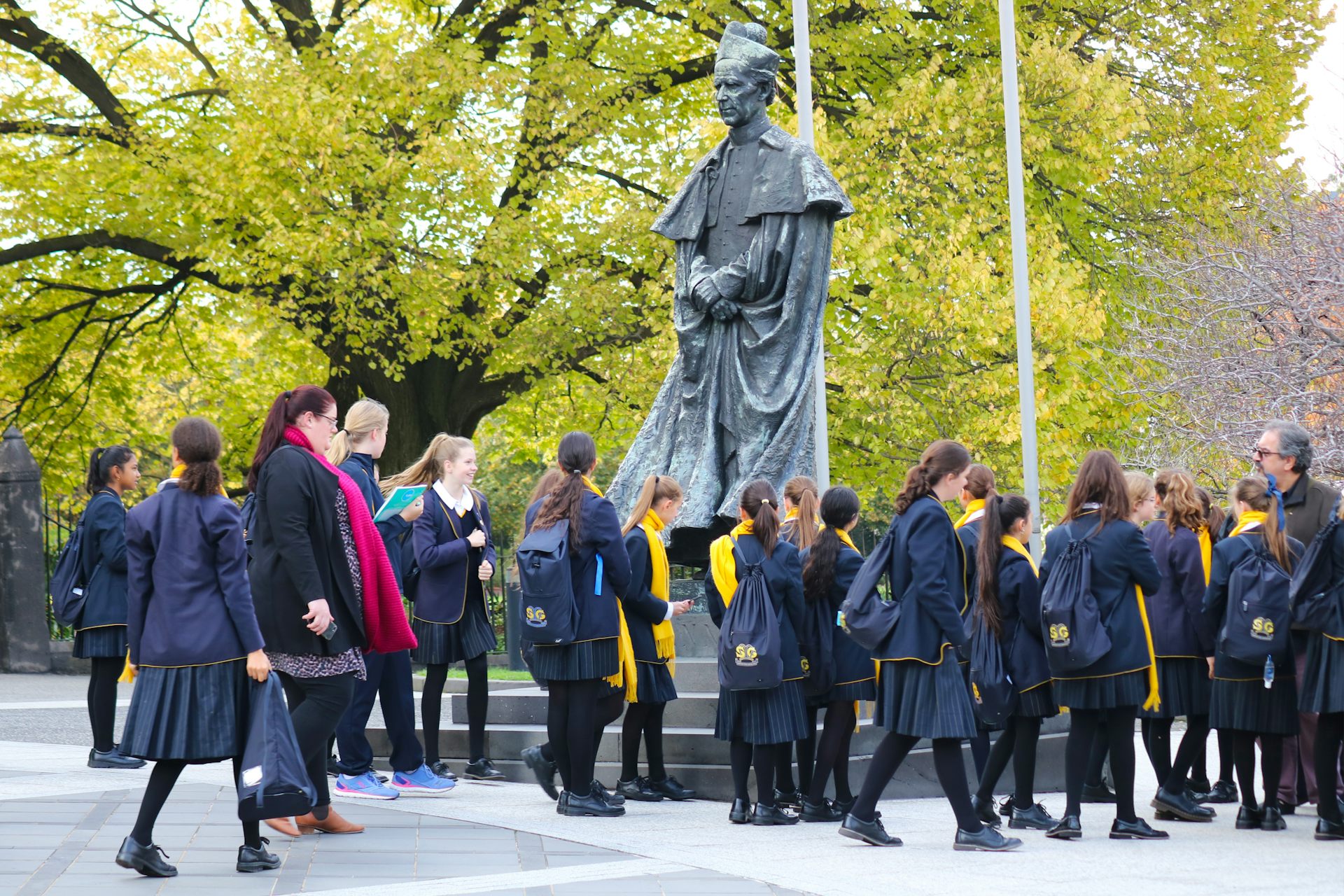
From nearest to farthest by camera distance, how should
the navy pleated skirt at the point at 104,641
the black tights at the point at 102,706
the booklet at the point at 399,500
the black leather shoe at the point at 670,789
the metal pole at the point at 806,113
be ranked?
the booklet at the point at 399,500 < the black leather shoe at the point at 670,789 < the black tights at the point at 102,706 < the navy pleated skirt at the point at 104,641 < the metal pole at the point at 806,113

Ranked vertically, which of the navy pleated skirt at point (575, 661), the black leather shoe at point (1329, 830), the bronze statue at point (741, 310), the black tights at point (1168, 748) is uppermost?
the bronze statue at point (741, 310)

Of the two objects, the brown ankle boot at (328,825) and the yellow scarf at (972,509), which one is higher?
the yellow scarf at (972,509)

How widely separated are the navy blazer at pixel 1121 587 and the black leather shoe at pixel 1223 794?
1.94 meters

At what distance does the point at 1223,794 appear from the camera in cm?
871

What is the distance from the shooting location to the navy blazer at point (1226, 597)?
7.44 metres

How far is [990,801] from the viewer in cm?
762

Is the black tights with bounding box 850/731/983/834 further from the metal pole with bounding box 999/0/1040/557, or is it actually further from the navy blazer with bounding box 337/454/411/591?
the metal pole with bounding box 999/0/1040/557

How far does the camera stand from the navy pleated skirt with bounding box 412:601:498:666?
871 cm

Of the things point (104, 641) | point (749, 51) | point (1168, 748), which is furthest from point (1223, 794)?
point (104, 641)

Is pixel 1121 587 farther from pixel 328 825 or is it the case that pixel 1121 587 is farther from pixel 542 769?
pixel 328 825

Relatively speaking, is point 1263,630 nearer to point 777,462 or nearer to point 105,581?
point 777,462

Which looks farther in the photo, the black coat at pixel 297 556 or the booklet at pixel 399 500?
the booklet at pixel 399 500

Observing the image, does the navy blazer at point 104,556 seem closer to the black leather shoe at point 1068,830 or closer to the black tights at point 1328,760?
the black leather shoe at point 1068,830

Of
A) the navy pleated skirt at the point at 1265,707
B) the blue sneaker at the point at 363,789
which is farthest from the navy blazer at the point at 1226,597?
the blue sneaker at the point at 363,789
